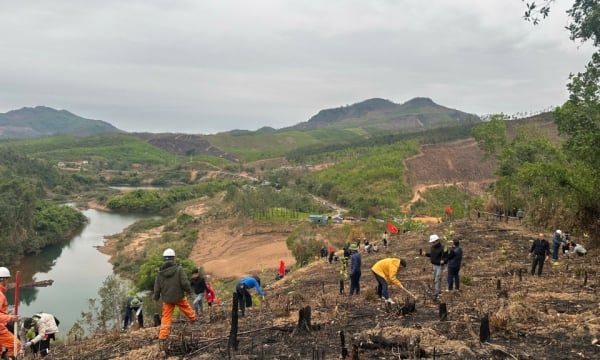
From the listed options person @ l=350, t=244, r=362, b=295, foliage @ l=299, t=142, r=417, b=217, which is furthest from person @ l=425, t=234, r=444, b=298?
foliage @ l=299, t=142, r=417, b=217

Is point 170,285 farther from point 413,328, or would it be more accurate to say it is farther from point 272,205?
point 272,205

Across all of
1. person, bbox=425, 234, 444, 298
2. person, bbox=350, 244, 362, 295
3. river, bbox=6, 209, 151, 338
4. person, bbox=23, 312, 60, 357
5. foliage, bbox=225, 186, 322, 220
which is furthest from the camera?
foliage, bbox=225, 186, 322, 220

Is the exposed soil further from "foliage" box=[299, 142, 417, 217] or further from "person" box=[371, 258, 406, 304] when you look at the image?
"foliage" box=[299, 142, 417, 217]

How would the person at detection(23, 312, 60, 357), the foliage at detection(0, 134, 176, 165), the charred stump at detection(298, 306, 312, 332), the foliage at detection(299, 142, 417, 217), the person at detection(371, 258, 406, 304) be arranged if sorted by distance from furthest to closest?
the foliage at detection(0, 134, 176, 165), the foliage at detection(299, 142, 417, 217), the person at detection(371, 258, 406, 304), the person at detection(23, 312, 60, 357), the charred stump at detection(298, 306, 312, 332)

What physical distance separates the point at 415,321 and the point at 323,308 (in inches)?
95.3

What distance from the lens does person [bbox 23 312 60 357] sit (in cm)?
909

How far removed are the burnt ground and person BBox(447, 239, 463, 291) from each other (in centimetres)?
38

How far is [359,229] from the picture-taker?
122ft

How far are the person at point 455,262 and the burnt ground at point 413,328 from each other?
376 mm

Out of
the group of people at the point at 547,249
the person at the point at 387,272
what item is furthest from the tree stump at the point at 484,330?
the group of people at the point at 547,249

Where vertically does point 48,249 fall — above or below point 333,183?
below

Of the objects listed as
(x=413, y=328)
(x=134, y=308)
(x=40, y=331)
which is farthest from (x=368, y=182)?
(x=40, y=331)

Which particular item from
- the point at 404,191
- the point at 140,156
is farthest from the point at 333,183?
the point at 140,156

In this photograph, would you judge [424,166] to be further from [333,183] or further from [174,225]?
[174,225]
